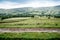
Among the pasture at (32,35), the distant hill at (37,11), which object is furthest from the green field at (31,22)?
the distant hill at (37,11)

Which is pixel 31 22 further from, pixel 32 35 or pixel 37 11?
pixel 37 11

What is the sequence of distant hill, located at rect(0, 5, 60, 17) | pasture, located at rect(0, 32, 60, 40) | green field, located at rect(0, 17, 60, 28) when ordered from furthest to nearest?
1. distant hill, located at rect(0, 5, 60, 17)
2. green field, located at rect(0, 17, 60, 28)
3. pasture, located at rect(0, 32, 60, 40)

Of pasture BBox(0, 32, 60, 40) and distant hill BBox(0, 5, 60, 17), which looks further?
distant hill BBox(0, 5, 60, 17)

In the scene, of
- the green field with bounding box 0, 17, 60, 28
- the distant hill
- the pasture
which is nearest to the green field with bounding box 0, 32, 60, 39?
the pasture

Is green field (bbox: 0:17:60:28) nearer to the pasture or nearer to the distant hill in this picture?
the pasture

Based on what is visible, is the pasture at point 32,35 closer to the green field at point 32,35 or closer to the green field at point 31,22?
the green field at point 32,35

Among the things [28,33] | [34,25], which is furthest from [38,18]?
[28,33]

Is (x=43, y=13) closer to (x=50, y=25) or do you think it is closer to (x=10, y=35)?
(x=50, y=25)

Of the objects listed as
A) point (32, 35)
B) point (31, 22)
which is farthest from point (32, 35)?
point (31, 22)
